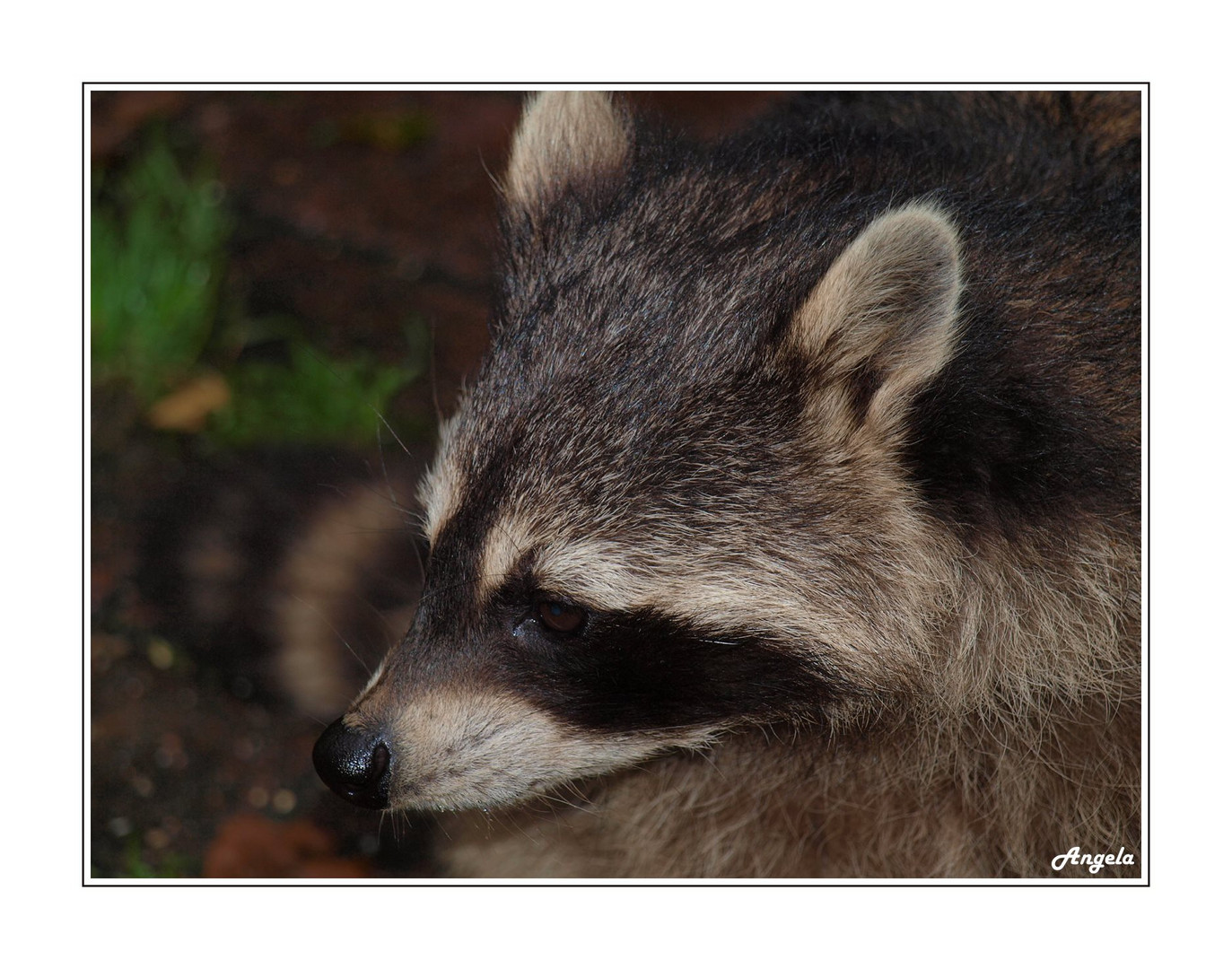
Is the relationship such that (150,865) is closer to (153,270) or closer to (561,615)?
(561,615)

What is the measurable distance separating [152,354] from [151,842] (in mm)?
1936

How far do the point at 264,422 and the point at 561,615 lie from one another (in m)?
2.55

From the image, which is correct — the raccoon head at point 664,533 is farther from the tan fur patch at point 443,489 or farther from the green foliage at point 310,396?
the green foliage at point 310,396

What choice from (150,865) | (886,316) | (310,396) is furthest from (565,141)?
(150,865)

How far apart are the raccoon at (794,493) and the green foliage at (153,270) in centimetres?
217

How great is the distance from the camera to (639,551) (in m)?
2.44

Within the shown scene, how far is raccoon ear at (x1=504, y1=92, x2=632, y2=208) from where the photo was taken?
2.97 meters

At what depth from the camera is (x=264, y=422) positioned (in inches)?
183

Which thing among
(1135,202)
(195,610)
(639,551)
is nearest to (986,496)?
(639,551)

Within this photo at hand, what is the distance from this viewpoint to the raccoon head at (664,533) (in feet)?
7.99

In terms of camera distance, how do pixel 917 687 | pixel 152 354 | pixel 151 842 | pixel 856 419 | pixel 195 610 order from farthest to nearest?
pixel 152 354 → pixel 195 610 → pixel 151 842 → pixel 917 687 → pixel 856 419

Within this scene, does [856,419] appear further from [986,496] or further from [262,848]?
[262,848]

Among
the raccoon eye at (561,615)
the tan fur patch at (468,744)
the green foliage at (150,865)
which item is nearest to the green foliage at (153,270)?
the green foliage at (150,865)

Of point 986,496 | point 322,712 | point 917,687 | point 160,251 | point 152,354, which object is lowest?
point 322,712
